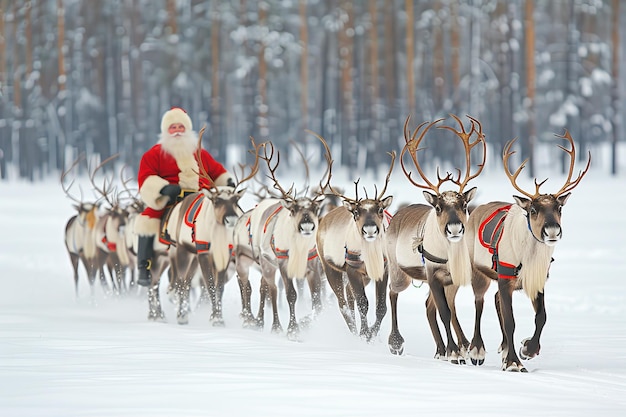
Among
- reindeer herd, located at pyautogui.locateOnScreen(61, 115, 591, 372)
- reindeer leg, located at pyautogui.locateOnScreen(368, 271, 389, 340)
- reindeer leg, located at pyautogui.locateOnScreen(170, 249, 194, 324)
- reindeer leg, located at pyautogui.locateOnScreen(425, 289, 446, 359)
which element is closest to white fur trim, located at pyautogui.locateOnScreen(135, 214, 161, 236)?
reindeer herd, located at pyautogui.locateOnScreen(61, 115, 591, 372)

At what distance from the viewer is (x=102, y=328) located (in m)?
9.25

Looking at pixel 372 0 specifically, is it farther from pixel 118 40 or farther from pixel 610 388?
pixel 610 388

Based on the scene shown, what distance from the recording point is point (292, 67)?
40.8 m

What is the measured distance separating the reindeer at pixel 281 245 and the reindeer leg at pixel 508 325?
8.10 ft

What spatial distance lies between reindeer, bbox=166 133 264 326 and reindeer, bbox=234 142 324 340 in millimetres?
224

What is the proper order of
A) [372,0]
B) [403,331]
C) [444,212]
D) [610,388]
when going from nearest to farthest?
[610,388] < [444,212] < [403,331] < [372,0]

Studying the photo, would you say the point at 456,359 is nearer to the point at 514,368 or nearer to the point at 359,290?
the point at 514,368

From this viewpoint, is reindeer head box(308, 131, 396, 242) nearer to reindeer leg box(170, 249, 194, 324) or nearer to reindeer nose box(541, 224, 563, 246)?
reindeer nose box(541, 224, 563, 246)

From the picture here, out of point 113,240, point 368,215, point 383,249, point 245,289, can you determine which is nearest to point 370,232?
point 368,215

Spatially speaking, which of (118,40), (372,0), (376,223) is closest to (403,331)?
(376,223)

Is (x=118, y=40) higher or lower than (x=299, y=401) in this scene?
higher

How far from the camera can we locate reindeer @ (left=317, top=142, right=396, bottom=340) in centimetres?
847

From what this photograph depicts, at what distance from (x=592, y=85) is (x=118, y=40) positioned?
18851mm

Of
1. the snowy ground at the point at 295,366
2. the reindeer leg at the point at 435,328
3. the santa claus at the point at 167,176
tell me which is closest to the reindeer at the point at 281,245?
the snowy ground at the point at 295,366
